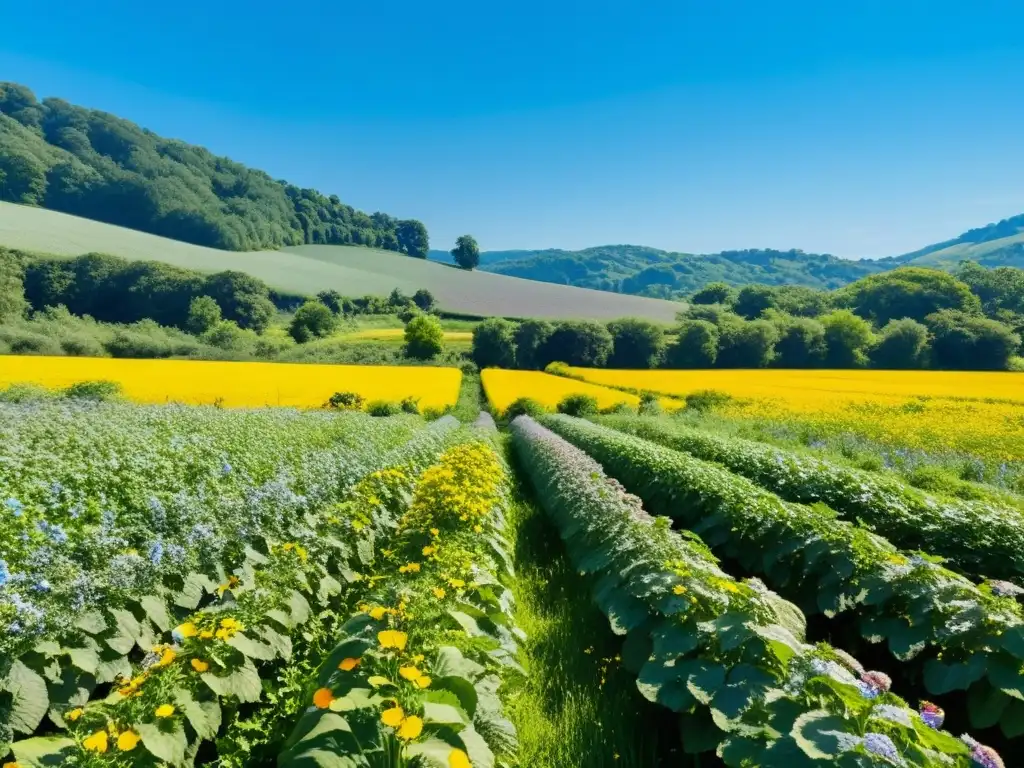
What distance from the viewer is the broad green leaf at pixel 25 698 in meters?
2.85

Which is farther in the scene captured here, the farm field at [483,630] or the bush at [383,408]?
the bush at [383,408]

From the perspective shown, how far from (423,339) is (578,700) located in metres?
58.0

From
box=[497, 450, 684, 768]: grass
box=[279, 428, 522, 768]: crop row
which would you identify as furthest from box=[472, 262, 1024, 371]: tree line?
box=[279, 428, 522, 768]: crop row

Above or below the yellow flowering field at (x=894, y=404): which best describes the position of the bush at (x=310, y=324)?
above

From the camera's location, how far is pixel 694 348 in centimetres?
A: 5962

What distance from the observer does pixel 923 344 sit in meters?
54.5

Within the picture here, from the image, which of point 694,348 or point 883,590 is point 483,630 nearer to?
point 883,590

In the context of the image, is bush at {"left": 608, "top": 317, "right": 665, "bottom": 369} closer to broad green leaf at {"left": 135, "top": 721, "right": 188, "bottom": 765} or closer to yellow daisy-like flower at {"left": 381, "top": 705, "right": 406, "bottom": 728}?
broad green leaf at {"left": 135, "top": 721, "right": 188, "bottom": 765}

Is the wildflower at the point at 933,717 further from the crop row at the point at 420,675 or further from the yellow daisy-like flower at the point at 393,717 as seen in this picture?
the yellow daisy-like flower at the point at 393,717

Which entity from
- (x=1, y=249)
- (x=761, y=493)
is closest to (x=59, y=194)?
(x=1, y=249)

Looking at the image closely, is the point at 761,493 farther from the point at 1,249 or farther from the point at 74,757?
the point at 1,249


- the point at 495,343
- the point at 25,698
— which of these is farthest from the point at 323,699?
the point at 495,343

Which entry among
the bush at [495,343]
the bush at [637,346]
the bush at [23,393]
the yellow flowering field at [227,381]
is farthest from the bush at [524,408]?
the bush at [637,346]

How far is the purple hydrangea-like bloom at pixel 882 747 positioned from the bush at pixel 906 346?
213ft
